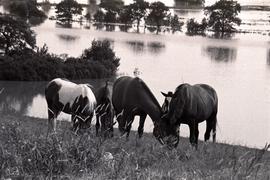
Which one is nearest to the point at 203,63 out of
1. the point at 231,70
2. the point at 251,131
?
the point at 231,70

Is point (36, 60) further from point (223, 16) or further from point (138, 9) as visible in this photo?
point (223, 16)

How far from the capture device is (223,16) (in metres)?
105

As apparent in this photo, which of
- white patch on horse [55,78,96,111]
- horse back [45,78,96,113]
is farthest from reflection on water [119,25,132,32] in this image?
white patch on horse [55,78,96,111]

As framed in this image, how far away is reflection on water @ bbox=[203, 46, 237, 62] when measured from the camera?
182 ft

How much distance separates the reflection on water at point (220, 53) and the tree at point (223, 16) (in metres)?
36.5

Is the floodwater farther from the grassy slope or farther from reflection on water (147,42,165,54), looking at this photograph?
the grassy slope

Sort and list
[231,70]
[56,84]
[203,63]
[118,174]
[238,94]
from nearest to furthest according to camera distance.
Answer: [118,174] < [56,84] < [238,94] < [231,70] < [203,63]

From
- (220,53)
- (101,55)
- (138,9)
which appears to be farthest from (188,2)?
(101,55)

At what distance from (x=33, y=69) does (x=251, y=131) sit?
64.8 feet

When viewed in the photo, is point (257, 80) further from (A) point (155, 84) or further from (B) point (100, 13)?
(B) point (100, 13)

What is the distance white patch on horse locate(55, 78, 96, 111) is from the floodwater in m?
4.11

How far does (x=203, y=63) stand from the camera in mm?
49719

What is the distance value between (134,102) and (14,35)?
33.0 meters

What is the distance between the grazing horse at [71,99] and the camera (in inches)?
398
